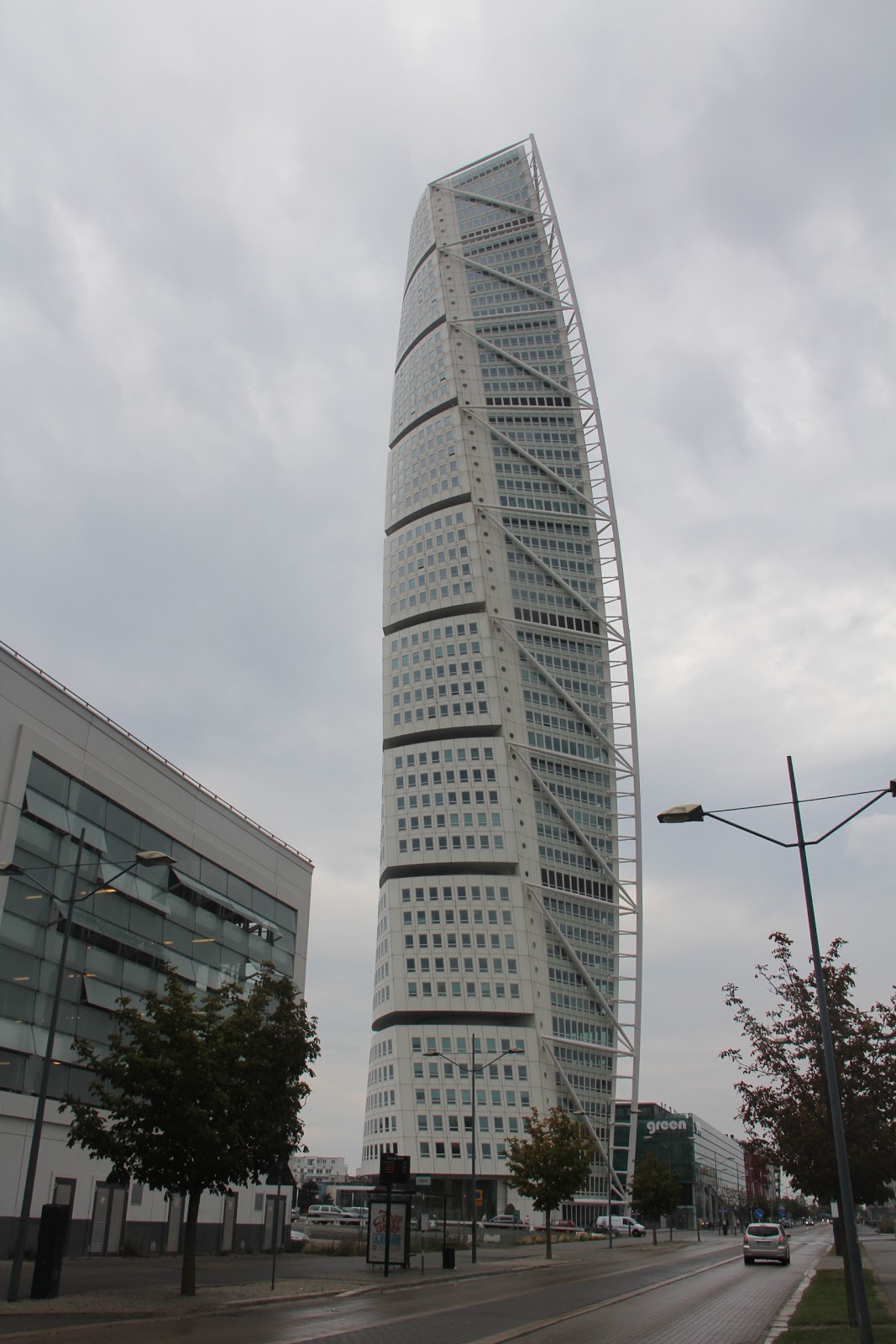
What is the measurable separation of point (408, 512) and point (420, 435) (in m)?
12.9

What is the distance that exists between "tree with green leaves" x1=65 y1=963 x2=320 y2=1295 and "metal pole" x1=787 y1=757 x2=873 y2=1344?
14.9 metres

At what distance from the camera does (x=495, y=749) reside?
130 metres

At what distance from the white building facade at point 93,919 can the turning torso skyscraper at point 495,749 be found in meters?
66.6

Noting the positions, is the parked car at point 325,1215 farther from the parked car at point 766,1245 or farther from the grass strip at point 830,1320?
the grass strip at point 830,1320

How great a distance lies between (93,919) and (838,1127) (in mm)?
26717

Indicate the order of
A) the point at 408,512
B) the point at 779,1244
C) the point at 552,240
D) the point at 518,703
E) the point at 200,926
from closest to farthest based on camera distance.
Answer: the point at 200,926
the point at 779,1244
the point at 518,703
the point at 408,512
the point at 552,240

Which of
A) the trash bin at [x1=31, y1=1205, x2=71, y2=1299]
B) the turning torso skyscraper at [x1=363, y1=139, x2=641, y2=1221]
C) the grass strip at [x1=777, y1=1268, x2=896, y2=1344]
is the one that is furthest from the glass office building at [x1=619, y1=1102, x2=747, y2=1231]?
the trash bin at [x1=31, y1=1205, x2=71, y2=1299]

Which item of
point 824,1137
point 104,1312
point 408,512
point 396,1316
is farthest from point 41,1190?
point 408,512

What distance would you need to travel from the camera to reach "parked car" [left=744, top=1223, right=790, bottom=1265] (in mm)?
48906

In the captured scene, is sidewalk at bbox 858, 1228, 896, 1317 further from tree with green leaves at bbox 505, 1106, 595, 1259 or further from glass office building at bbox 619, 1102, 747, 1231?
glass office building at bbox 619, 1102, 747, 1231

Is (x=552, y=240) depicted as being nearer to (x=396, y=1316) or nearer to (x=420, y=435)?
(x=420, y=435)

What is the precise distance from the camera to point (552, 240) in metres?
176

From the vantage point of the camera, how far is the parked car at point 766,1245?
48906mm

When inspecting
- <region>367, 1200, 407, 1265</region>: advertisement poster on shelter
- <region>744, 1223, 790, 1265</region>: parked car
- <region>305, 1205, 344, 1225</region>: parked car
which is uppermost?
<region>367, 1200, 407, 1265</region>: advertisement poster on shelter
